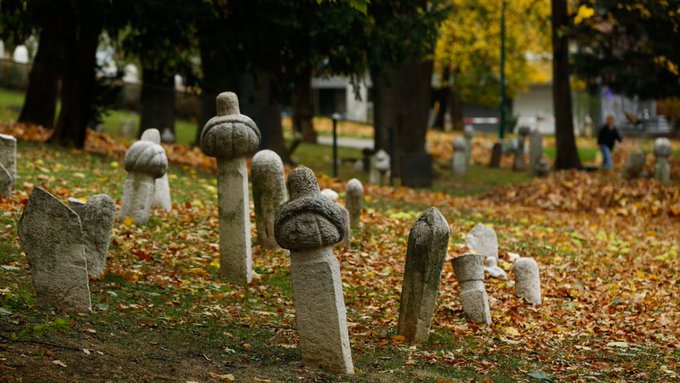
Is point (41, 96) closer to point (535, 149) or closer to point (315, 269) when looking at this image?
point (535, 149)

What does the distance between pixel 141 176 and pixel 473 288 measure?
15.4 ft

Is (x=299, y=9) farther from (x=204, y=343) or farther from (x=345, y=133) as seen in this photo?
(x=345, y=133)

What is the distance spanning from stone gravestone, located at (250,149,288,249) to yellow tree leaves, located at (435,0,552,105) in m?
33.8

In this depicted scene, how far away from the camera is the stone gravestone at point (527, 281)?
12.7 metres

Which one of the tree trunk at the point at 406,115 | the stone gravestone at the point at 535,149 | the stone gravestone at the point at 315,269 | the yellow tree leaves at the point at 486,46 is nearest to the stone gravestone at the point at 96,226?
the stone gravestone at the point at 315,269

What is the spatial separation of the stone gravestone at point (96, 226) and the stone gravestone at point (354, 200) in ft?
17.7

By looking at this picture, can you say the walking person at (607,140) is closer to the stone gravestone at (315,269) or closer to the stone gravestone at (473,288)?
the stone gravestone at (473,288)

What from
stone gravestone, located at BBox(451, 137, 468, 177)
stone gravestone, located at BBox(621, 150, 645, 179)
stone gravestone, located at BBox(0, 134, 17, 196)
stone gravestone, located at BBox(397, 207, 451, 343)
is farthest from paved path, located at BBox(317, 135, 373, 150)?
stone gravestone, located at BBox(397, 207, 451, 343)

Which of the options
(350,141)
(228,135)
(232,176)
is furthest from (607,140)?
Result: (228,135)

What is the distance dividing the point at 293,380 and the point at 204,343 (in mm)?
1250

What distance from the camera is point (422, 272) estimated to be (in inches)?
393

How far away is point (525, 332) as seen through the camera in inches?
454

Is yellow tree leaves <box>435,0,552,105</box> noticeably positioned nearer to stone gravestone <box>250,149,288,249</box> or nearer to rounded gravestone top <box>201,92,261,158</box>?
stone gravestone <box>250,149,288,249</box>

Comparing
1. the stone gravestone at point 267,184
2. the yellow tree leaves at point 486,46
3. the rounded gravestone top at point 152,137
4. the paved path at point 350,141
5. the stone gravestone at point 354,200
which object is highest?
the yellow tree leaves at point 486,46
